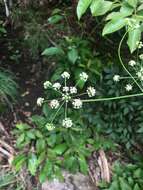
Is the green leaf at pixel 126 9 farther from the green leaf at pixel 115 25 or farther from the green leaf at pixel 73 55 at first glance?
the green leaf at pixel 73 55

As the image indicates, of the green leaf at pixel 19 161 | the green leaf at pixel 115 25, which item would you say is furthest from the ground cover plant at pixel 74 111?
the green leaf at pixel 115 25

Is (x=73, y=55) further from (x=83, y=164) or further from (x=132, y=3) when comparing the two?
(x=132, y=3)

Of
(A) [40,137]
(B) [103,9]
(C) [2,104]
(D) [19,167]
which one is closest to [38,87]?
(C) [2,104]

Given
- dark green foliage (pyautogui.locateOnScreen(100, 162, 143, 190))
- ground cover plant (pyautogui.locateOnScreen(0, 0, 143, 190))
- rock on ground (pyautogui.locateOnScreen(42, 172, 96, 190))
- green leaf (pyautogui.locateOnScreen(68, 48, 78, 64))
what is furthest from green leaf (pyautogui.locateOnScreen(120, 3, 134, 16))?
rock on ground (pyautogui.locateOnScreen(42, 172, 96, 190))

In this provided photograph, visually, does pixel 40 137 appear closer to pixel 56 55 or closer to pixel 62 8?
pixel 56 55

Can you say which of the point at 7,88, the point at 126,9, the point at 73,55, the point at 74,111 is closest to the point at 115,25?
the point at 126,9

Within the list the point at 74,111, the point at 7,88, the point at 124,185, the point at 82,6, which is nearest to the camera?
the point at 82,6
